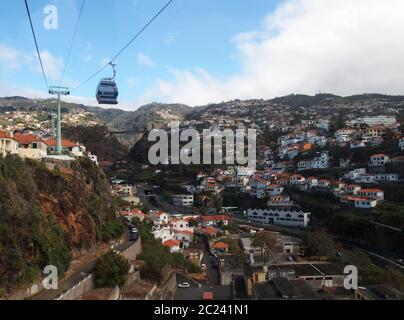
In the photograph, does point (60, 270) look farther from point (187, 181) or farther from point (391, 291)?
point (187, 181)

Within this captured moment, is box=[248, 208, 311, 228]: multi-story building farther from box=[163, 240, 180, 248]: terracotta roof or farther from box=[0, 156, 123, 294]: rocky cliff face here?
box=[0, 156, 123, 294]: rocky cliff face

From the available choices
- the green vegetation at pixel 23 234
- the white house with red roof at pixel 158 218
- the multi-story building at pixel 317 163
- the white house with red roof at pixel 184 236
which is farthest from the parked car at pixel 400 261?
the multi-story building at pixel 317 163

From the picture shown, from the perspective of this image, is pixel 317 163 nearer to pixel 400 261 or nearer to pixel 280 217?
pixel 280 217

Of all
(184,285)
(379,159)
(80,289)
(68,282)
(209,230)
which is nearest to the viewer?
(80,289)

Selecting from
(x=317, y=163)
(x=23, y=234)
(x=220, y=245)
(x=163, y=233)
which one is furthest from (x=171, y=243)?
(x=317, y=163)

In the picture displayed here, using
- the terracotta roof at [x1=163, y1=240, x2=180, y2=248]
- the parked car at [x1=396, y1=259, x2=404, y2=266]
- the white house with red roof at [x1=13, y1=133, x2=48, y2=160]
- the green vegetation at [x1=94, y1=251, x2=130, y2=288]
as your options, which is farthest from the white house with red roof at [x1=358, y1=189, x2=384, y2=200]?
the green vegetation at [x1=94, y1=251, x2=130, y2=288]

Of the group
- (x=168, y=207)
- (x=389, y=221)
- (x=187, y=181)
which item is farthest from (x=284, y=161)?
(x=389, y=221)
